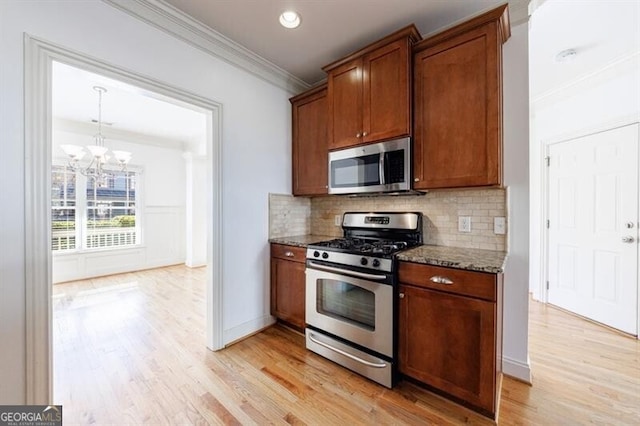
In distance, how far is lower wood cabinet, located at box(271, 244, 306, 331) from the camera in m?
2.49

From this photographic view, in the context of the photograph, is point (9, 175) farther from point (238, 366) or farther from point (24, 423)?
point (238, 366)

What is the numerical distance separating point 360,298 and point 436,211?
102 cm

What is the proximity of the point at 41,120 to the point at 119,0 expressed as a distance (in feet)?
3.12

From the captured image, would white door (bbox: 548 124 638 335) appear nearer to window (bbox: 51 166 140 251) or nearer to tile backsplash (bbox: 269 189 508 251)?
tile backsplash (bbox: 269 189 508 251)

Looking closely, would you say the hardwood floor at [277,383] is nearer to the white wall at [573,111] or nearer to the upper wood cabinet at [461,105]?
the white wall at [573,111]

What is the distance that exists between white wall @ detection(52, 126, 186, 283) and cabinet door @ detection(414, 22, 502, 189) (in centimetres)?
540

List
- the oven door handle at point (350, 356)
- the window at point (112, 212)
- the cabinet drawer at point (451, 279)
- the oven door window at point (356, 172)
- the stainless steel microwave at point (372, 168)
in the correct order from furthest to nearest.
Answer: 1. the window at point (112, 212)
2. the oven door window at point (356, 172)
3. the stainless steel microwave at point (372, 168)
4. the oven door handle at point (350, 356)
5. the cabinet drawer at point (451, 279)

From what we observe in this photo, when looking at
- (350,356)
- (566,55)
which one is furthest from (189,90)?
Result: (566,55)

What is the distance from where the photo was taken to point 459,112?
6.07 feet

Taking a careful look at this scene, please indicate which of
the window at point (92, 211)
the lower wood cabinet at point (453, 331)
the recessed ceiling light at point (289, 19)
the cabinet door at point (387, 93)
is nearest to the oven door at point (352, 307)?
the lower wood cabinet at point (453, 331)

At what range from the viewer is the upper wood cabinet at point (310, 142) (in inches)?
107

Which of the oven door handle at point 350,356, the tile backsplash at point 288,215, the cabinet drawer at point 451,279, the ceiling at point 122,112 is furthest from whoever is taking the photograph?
the ceiling at point 122,112

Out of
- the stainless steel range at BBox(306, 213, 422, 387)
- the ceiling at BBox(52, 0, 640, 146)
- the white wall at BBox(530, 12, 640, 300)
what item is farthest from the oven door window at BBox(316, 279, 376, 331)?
the white wall at BBox(530, 12, 640, 300)

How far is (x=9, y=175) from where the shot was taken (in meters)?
1.35
